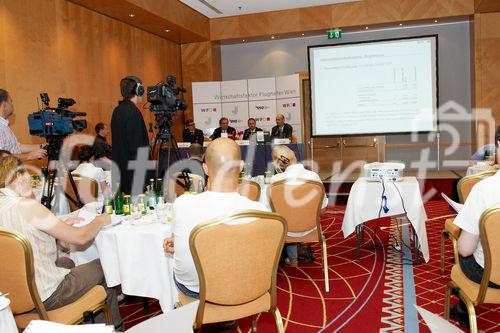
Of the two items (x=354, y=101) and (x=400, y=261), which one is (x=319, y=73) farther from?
(x=400, y=261)

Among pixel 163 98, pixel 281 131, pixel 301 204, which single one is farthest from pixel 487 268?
pixel 281 131

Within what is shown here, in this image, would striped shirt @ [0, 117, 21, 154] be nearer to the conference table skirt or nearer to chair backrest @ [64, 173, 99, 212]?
chair backrest @ [64, 173, 99, 212]

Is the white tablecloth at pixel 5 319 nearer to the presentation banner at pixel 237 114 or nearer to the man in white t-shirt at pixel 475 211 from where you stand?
the man in white t-shirt at pixel 475 211

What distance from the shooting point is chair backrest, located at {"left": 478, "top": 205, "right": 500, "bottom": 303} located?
2129mm

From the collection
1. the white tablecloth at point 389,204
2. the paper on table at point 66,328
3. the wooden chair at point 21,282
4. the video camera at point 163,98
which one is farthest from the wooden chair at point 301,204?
the paper on table at point 66,328

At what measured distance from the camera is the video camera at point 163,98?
4.17 meters

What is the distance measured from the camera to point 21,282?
2111mm

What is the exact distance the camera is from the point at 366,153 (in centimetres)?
1105

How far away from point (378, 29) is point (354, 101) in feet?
10.7

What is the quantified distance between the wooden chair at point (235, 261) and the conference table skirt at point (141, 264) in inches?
23.0

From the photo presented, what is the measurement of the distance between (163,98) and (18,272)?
7.80 feet

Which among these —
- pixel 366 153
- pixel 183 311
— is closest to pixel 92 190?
pixel 183 311

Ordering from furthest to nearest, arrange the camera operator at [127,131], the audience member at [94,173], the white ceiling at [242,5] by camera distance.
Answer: the white ceiling at [242,5] → the audience member at [94,173] → the camera operator at [127,131]

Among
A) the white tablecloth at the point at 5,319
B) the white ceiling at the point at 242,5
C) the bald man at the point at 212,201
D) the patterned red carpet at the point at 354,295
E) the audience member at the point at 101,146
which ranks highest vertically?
the white ceiling at the point at 242,5
